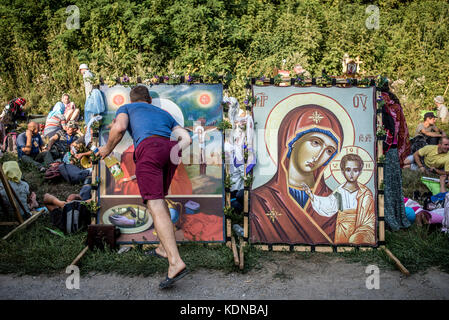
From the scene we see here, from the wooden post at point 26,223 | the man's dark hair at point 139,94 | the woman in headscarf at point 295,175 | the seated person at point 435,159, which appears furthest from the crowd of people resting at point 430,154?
the wooden post at point 26,223

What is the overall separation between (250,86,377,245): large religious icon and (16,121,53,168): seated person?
15.7 feet

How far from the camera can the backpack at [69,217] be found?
13.7 feet

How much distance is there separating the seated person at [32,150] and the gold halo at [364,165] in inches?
211

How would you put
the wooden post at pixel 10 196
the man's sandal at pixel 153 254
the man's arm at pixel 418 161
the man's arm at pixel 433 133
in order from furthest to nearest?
1. the man's arm at pixel 433 133
2. the man's arm at pixel 418 161
3. the wooden post at pixel 10 196
4. the man's sandal at pixel 153 254

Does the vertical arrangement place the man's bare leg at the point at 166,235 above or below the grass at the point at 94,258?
above

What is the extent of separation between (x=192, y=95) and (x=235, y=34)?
7829mm

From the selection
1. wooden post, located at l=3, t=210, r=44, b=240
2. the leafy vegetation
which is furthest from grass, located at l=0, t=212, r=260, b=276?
the leafy vegetation

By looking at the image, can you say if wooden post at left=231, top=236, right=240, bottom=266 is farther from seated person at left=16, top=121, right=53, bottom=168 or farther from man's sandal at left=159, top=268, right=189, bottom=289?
seated person at left=16, top=121, right=53, bottom=168

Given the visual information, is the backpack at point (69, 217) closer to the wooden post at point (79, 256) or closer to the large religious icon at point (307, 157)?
the wooden post at point (79, 256)

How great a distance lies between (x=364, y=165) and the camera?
3.82m

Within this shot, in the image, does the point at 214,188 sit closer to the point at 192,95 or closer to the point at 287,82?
the point at 192,95

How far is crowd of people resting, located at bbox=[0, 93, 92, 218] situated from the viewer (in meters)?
4.79

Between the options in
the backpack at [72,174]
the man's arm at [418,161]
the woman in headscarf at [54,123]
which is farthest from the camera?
the woman in headscarf at [54,123]
